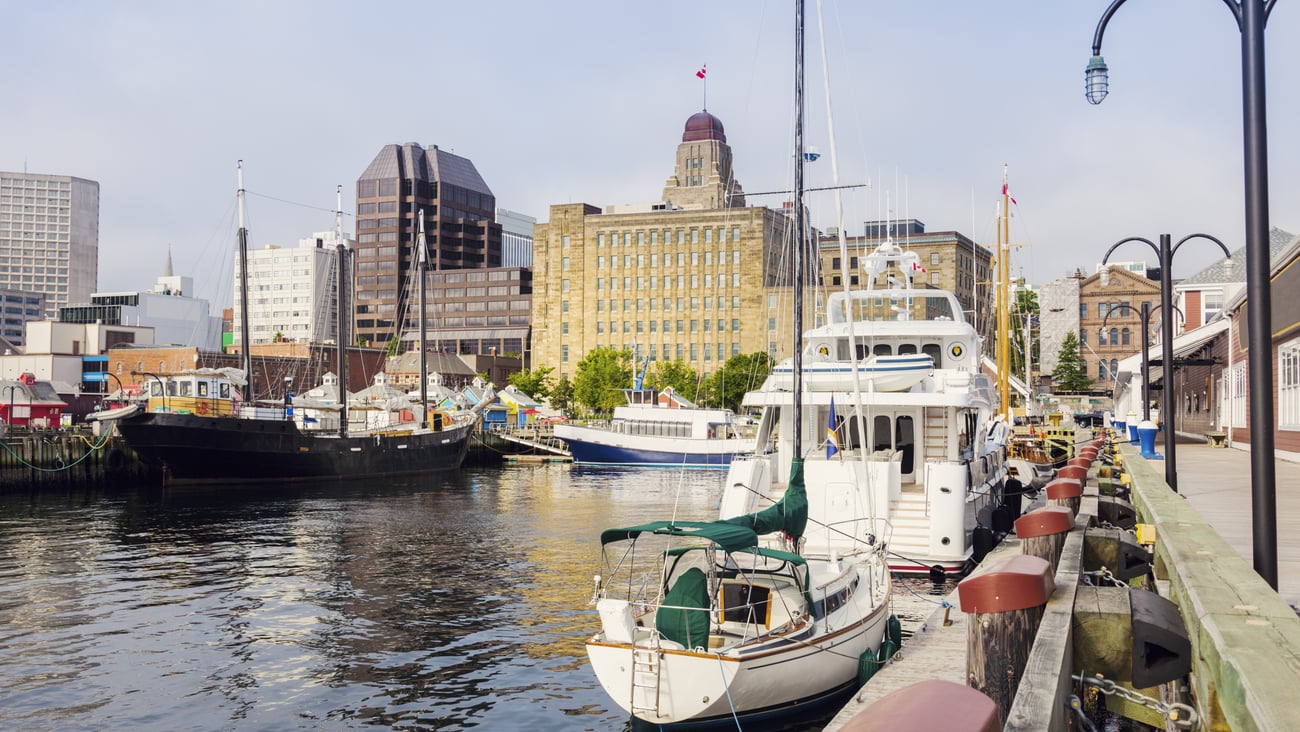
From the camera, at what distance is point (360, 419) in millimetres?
81562

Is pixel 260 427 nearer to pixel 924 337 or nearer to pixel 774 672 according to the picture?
pixel 924 337

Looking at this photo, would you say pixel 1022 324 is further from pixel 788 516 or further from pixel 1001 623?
pixel 1001 623

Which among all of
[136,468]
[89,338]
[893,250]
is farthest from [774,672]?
[89,338]

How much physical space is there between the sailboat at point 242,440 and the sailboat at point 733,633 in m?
44.7

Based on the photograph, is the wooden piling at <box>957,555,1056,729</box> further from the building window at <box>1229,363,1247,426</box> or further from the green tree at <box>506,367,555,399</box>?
the green tree at <box>506,367,555,399</box>

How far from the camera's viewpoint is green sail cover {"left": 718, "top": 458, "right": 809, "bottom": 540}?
16922 mm

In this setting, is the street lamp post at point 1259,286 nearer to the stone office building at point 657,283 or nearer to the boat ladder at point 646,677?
the boat ladder at point 646,677

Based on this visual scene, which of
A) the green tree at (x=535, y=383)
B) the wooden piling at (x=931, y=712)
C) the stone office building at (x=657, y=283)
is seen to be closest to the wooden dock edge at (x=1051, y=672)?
the wooden piling at (x=931, y=712)

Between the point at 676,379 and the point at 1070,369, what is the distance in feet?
141

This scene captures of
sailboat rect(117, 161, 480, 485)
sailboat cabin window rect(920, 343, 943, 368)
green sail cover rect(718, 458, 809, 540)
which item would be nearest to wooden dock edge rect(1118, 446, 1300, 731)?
green sail cover rect(718, 458, 809, 540)

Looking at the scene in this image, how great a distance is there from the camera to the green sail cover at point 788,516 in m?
16.9

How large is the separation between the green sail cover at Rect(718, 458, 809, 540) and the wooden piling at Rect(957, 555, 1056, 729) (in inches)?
354

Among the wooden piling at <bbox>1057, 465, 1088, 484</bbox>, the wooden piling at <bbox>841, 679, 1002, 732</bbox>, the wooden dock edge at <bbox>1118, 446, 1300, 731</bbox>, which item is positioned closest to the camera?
the wooden piling at <bbox>841, 679, 1002, 732</bbox>

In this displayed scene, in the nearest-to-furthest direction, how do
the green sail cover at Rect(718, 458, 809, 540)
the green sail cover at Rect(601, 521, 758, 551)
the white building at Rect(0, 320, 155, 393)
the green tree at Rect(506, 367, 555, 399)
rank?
the green sail cover at Rect(601, 521, 758, 551) < the green sail cover at Rect(718, 458, 809, 540) < the green tree at Rect(506, 367, 555, 399) < the white building at Rect(0, 320, 155, 393)
